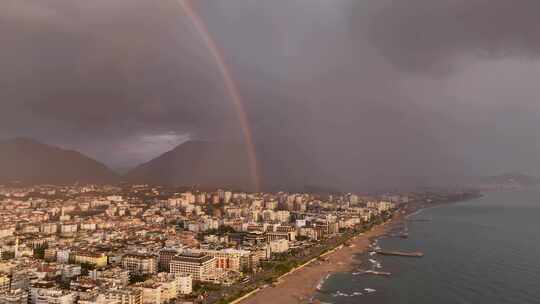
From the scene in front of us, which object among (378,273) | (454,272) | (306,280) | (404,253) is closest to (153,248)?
(306,280)

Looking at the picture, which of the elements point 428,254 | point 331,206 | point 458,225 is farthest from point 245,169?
point 428,254

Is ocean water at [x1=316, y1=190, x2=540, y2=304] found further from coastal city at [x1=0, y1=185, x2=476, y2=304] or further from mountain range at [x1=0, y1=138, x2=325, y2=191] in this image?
mountain range at [x1=0, y1=138, x2=325, y2=191]

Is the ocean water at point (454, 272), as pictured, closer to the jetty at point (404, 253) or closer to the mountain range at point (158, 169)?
the jetty at point (404, 253)

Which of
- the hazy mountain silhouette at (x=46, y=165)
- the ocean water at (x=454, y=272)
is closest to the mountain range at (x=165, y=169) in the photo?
the hazy mountain silhouette at (x=46, y=165)

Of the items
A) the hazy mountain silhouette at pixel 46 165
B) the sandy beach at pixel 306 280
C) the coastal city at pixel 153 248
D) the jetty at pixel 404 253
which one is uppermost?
the hazy mountain silhouette at pixel 46 165

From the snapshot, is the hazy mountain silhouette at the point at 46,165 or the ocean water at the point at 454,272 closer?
the ocean water at the point at 454,272

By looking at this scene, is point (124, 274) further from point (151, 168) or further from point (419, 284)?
point (151, 168)

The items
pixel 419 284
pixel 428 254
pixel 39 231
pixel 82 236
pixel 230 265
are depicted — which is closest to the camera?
pixel 419 284
